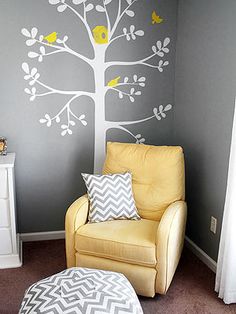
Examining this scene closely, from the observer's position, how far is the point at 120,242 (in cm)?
227

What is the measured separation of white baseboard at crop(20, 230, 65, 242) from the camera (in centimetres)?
319

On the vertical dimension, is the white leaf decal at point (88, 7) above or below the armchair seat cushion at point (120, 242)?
above

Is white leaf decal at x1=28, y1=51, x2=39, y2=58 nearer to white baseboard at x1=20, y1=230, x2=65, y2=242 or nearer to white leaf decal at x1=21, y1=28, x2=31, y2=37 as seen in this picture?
white leaf decal at x1=21, y1=28, x2=31, y2=37

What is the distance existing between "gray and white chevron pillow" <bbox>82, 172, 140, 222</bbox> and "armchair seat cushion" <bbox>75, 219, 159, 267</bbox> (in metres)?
0.09

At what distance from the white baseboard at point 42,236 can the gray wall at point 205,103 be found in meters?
1.18

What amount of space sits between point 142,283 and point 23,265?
1.04 m

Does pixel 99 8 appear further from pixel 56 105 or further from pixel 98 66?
pixel 56 105

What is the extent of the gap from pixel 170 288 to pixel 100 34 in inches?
82.0

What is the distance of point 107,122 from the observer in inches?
124

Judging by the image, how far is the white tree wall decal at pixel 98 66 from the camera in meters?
2.89

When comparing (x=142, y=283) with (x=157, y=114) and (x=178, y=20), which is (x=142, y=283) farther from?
(x=178, y=20)

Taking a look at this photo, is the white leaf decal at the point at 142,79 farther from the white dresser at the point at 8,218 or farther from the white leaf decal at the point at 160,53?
the white dresser at the point at 8,218

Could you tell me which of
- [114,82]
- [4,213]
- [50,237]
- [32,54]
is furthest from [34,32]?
[50,237]

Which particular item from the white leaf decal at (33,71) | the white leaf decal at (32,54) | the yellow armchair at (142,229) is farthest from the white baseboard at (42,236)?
the white leaf decal at (32,54)
